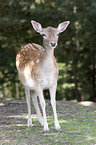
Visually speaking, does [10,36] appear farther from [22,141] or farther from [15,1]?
[22,141]

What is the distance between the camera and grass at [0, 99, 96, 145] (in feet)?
14.2

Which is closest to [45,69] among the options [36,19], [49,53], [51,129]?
[49,53]

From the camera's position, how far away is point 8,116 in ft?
20.9

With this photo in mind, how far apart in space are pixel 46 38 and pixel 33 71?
75 cm

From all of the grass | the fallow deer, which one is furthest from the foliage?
the fallow deer

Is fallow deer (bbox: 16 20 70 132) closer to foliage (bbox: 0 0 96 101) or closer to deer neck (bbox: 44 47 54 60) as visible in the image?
deer neck (bbox: 44 47 54 60)

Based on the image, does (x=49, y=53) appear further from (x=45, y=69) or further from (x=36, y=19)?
(x=36, y=19)

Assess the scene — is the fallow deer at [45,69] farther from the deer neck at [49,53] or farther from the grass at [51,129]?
the grass at [51,129]

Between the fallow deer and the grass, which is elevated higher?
the fallow deer

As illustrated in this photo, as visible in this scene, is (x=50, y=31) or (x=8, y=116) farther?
(x=8, y=116)

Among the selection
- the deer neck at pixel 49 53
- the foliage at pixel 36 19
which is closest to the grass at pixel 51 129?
the deer neck at pixel 49 53

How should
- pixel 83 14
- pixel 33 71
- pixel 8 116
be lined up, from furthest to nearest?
pixel 83 14
pixel 8 116
pixel 33 71

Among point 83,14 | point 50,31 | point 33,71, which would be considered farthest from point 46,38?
point 83,14

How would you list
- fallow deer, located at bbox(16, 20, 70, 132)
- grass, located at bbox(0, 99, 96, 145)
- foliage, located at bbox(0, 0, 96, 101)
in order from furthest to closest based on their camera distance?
1. foliage, located at bbox(0, 0, 96, 101)
2. fallow deer, located at bbox(16, 20, 70, 132)
3. grass, located at bbox(0, 99, 96, 145)
